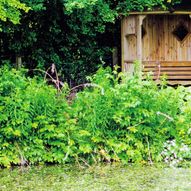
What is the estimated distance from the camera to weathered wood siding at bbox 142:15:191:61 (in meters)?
19.6

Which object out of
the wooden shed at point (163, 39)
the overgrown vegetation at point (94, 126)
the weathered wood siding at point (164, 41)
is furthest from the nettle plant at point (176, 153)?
the weathered wood siding at point (164, 41)

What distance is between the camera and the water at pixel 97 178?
9039mm

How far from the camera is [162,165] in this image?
1058cm

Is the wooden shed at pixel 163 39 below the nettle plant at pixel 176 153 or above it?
above

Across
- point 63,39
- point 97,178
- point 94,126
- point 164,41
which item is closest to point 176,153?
point 94,126

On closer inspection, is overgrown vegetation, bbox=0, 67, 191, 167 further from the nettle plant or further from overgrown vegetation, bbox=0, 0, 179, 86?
overgrown vegetation, bbox=0, 0, 179, 86

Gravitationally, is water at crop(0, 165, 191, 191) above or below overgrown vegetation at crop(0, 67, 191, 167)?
below

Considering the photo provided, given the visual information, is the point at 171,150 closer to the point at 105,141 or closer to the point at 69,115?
the point at 105,141

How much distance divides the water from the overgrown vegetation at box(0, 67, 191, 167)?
36cm

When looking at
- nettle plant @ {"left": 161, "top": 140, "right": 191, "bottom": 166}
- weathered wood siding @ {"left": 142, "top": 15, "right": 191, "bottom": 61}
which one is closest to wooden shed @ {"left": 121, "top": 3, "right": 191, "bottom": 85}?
weathered wood siding @ {"left": 142, "top": 15, "right": 191, "bottom": 61}

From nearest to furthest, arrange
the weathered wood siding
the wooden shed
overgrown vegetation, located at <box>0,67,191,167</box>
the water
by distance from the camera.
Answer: the water < overgrown vegetation, located at <box>0,67,191,167</box> < the wooden shed < the weathered wood siding

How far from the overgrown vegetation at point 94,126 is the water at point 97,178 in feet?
1.17

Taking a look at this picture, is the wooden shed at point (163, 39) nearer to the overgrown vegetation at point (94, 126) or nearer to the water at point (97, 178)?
the overgrown vegetation at point (94, 126)

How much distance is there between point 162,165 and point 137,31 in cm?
781
